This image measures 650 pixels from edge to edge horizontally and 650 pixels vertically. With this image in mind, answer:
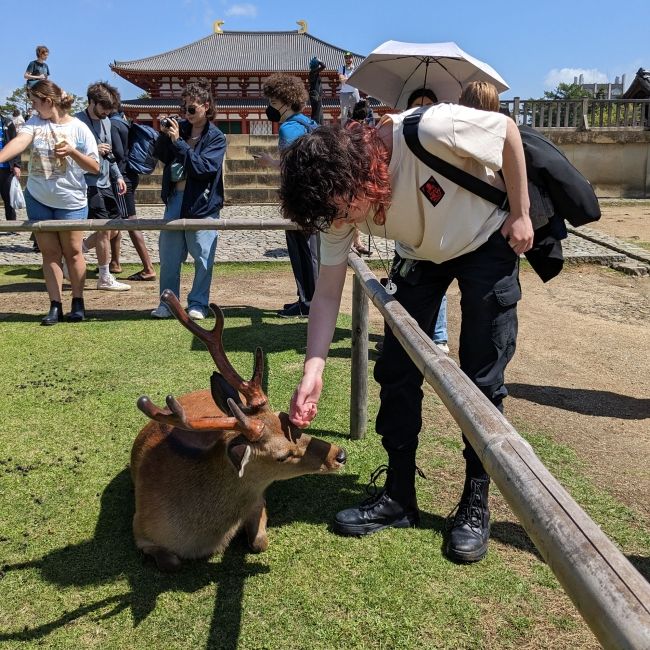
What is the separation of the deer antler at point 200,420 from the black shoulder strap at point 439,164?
1.12 meters

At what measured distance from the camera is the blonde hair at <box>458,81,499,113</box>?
348 cm

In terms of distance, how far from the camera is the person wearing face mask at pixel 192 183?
6.27m

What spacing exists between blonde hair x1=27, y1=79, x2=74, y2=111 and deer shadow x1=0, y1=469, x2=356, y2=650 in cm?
418

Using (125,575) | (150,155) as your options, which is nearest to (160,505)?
(125,575)

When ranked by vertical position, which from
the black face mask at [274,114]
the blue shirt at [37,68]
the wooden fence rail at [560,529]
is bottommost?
the wooden fence rail at [560,529]

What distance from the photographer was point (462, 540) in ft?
9.23

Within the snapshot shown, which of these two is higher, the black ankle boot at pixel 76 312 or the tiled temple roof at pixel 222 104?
the tiled temple roof at pixel 222 104

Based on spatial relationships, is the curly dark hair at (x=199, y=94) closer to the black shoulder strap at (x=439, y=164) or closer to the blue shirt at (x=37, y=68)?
the black shoulder strap at (x=439, y=164)

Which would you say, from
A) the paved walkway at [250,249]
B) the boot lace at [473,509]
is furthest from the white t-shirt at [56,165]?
the boot lace at [473,509]

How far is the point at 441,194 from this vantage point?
2.41m

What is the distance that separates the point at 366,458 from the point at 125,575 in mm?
1536

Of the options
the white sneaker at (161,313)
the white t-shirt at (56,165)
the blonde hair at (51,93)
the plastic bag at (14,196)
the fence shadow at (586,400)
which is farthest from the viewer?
the plastic bag at (14,196)

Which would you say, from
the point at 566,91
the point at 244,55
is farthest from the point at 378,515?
the point at 566,91

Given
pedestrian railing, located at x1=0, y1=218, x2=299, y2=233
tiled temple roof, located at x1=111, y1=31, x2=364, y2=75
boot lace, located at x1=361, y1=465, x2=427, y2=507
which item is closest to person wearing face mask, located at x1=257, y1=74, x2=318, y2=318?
pedestrian railing, located at x1=0, y1=218, x2=299, y2=233
